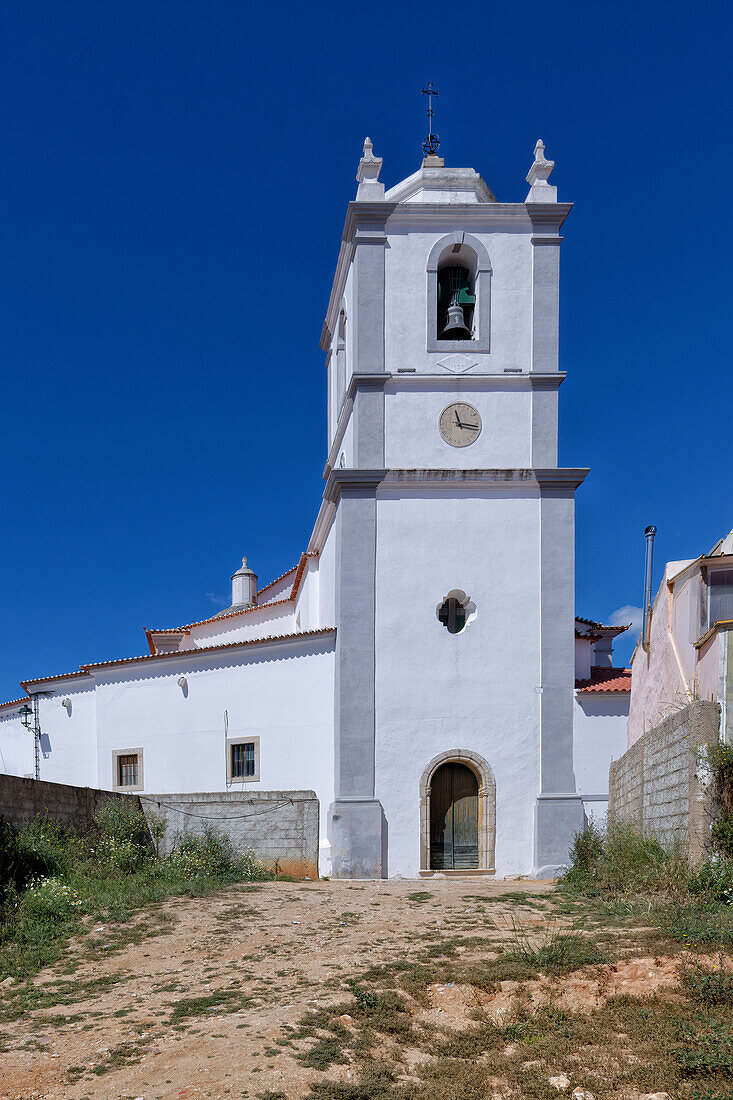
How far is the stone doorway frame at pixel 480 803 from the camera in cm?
1814

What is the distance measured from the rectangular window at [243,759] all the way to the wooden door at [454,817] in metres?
3.58

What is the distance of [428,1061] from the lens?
283 inches

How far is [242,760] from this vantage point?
19.7 m

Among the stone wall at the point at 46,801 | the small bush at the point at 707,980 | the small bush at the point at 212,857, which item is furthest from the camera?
the small bush at the point at 212,857

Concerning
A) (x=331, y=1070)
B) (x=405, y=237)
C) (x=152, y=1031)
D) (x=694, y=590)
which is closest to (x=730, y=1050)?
(x=331, y=1070)

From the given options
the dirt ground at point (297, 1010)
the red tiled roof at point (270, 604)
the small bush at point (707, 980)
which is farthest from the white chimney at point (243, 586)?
the small bush at point (707, 980)

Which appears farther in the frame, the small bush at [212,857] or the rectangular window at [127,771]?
the rectangular window at [127,771]

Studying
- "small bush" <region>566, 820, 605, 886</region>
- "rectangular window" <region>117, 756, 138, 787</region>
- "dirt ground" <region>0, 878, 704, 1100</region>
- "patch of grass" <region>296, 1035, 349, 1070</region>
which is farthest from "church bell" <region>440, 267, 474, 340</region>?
"patch of grass" <region>296, 1035, 349, 1070</region>

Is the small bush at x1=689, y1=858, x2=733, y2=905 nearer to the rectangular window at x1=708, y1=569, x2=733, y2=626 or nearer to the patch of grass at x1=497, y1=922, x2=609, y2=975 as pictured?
the patch of grass at x1=497, y1=922, x2=609, y2=975

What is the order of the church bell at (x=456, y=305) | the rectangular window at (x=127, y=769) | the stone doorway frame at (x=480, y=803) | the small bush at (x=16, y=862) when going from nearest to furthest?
the small bush at (x=16, y=862) < the stone doorway frame at (x=480, y=803) < the church bell at (x=456, y=305) < the rectangular window at (x=127, y=769)

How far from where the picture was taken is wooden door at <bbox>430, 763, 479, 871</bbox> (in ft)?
60.1

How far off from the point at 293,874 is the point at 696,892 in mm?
9153

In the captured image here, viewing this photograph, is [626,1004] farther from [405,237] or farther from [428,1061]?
[405,237]

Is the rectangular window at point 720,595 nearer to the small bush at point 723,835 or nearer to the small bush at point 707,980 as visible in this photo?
the small bush at point 723,835
